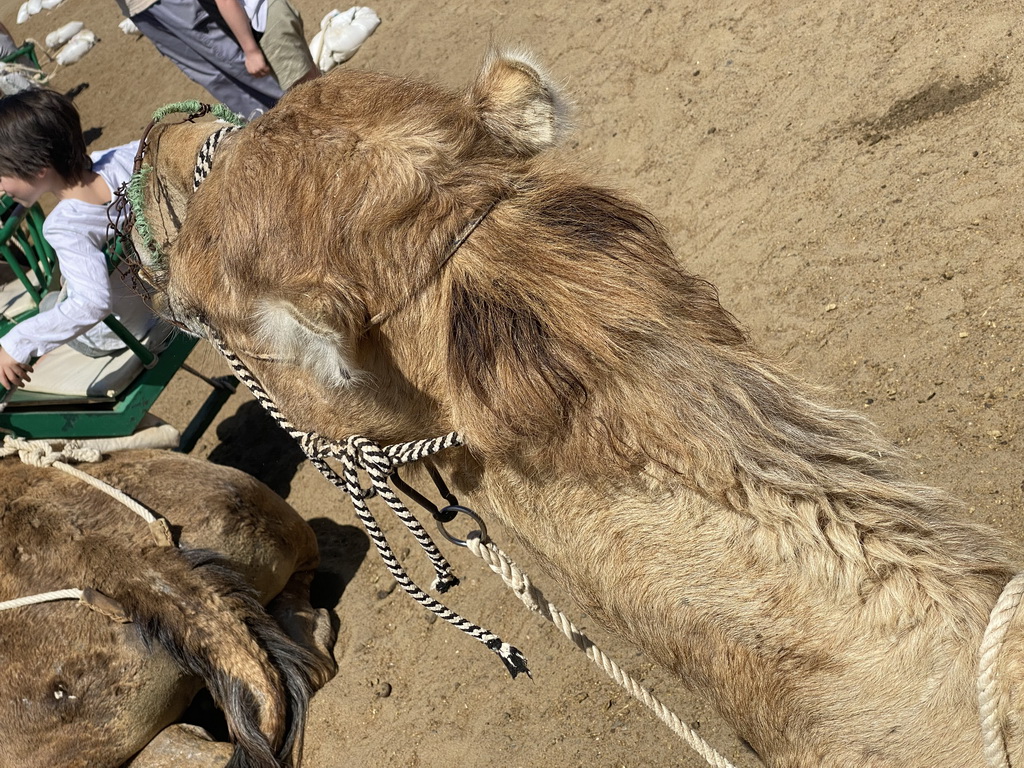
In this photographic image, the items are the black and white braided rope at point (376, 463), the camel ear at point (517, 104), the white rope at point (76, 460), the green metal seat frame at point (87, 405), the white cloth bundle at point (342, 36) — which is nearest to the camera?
the black and white braided rope at point (376, 463)

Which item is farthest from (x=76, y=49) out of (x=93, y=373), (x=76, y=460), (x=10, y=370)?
(x=76, y=460)

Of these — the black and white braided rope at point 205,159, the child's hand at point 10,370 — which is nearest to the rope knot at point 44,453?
the child's hand at point 10,370

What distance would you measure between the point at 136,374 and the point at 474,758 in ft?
9.70

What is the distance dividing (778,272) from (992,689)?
341 centimetres

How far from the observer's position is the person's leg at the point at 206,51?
17.5 feet

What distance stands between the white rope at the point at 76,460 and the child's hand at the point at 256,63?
8.40 ft

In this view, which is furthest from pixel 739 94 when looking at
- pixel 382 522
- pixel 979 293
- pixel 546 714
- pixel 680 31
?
pixel 546 714

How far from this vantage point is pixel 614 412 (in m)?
1.64

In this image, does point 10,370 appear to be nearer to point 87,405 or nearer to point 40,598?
point 87,405

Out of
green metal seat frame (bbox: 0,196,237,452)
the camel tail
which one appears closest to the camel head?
the camel tail

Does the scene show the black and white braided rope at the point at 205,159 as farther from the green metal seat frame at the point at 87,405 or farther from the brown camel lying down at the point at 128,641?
the green metal seat frame at the point at 87,405

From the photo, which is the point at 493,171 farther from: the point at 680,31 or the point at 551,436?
the point at 680,31

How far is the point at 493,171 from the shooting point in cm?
184

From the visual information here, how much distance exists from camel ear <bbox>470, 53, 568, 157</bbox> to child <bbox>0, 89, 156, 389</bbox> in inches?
109
